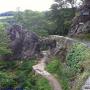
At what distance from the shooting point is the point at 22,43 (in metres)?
39.1

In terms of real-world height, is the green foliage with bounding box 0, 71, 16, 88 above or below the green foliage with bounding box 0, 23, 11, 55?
below

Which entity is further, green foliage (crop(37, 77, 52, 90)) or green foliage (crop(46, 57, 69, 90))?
green foliage (crop(37, 77, 52, 90))

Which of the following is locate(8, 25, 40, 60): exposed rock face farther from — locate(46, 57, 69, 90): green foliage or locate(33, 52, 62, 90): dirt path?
locate(46, 57, 69, 90): green foliage

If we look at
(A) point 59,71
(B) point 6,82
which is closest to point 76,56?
(A) point 59,71

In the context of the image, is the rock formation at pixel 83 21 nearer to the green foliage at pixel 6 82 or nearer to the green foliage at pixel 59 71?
the green foliage at pixel 59 71

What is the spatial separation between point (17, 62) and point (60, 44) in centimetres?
776

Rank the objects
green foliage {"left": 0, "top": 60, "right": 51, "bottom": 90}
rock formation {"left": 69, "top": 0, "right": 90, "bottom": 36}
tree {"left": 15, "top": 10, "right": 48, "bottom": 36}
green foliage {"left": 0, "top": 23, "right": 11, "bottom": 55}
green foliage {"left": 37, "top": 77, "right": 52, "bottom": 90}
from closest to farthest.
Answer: green foliage {"left": 37, "top": 77, "right": 52, "bottom": 90} → green foliage {"left": 0, "top": 60, "right": 51, "bottom": 90} → rock formation {"left": 69, "top": 0, "right": 90, "bottom": 36} → green foliage {"left": 0, "top": 23, "right": 11, "bottom": 55} → tree {"left": 15, "top": 10, "right": 48, "bottom": 36}

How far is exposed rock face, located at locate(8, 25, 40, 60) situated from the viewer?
3725 centimetres

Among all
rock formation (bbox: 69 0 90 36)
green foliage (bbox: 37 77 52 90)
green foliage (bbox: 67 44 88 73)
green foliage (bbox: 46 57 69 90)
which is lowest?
green foliage (bbox: 37 77 52 90)

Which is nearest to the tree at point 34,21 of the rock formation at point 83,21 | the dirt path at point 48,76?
the rock formation at point 83,21

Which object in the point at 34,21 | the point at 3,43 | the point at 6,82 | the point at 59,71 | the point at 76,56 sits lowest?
the point at 6,82

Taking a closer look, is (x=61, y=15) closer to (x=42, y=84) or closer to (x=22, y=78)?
(x=22, y=78)

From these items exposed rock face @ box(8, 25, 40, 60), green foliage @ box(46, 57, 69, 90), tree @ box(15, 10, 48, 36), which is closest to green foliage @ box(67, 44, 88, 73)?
green foliage @ box(46, 57, 69, 90)

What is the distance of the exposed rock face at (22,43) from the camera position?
122 feet
